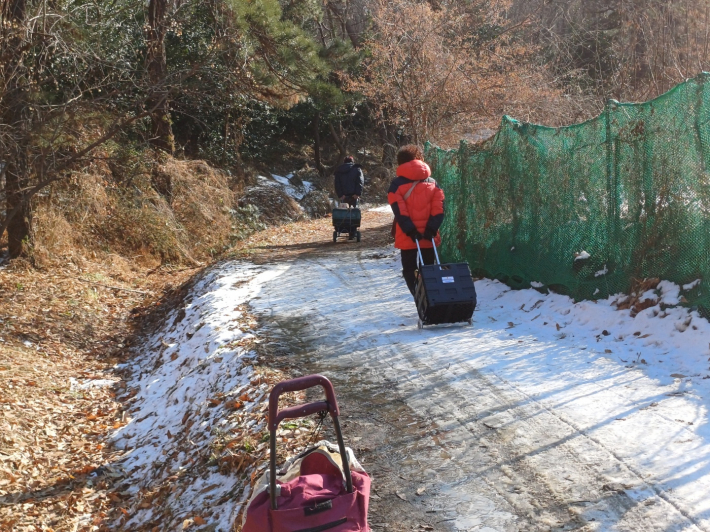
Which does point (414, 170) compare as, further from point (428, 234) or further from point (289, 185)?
point (289, 185)

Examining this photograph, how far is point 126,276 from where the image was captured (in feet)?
49.5

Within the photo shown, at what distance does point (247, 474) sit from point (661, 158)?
537 centimetres

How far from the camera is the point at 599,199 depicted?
8.20 meters

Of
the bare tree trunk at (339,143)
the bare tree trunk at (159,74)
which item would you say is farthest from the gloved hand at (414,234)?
the bare tree trunk at (339,143)

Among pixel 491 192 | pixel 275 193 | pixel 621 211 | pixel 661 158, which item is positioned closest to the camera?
pixel 661 158

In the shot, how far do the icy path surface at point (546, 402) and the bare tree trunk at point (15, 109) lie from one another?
198 inches

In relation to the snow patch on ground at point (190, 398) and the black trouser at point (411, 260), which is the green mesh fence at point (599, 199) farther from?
the snow patch on ground at point (190, 398)

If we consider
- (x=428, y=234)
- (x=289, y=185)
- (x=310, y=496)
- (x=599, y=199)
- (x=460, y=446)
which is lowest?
(x=460, y=446)

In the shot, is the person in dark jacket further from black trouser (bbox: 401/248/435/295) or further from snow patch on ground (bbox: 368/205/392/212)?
snow patch on ground (bbox: 368/205/392/212)

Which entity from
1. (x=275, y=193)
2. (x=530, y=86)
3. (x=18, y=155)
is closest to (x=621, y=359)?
(x=18, y=155)

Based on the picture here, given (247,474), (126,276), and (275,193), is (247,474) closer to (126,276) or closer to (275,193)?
(126,276)

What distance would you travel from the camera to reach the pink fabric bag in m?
3.06

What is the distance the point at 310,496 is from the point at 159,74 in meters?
13.6

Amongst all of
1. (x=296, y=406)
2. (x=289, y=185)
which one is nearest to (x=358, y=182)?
(x=289, y=185)
